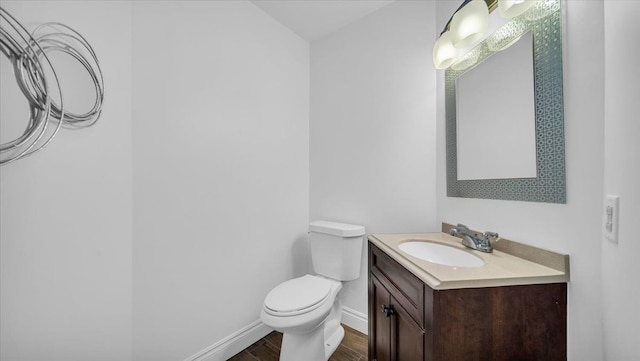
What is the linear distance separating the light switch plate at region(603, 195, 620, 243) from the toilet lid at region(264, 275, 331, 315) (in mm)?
1132

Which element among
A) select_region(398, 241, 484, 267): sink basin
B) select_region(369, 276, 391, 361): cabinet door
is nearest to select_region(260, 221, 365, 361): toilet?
select_region(369, 276, 391, 361): cabinet door

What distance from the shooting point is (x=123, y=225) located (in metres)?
1.10

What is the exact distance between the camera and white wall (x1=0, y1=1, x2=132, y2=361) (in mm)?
811

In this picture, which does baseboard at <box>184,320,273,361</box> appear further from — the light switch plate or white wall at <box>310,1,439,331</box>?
the light switch plate

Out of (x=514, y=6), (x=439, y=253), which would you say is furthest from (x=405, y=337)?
(x=514, y=6)

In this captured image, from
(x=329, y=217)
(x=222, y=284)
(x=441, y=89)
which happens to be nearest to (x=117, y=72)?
(x=222, y=284)

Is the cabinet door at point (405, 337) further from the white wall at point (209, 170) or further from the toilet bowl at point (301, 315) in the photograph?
the white wall at point (209, 170)

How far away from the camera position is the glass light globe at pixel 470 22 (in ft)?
3.17

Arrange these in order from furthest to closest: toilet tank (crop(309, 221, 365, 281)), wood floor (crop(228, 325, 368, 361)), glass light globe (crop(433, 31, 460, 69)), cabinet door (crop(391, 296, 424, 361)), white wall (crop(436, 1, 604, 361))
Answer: toilet tank (crop(309, 221, 365, 281))
wood floor (crop(228, 325, 368, 361))
glass light globe (crop(433, 31, 460, 69))
cabinet door (crop(391, 296, 424, 361))
white wall (crop(436, 1, 604, 361))

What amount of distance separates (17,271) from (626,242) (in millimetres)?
1772

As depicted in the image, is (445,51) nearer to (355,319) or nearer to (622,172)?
(622,172)

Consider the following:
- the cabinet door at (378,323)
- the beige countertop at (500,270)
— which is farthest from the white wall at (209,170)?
the beige countertop at (500,270)

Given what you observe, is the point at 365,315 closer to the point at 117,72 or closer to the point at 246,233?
the point at 246,233

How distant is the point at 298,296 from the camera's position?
1306 mm
